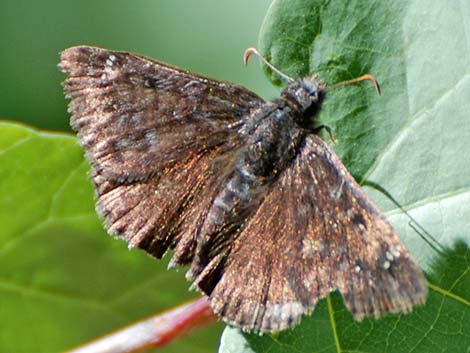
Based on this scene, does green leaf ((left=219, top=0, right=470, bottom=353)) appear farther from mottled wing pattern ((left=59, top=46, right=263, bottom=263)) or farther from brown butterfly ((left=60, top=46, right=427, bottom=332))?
mottled wing pattern ((left=59, top=46, right=263, bottom=263))

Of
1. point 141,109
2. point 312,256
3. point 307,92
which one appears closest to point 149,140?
point 141,109

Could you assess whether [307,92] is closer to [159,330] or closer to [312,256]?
[312,256]

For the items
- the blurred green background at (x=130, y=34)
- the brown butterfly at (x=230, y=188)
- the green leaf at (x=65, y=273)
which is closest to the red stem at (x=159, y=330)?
the brown butterfly at (x=230, y=188)

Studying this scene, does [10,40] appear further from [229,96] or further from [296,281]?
[296,281]

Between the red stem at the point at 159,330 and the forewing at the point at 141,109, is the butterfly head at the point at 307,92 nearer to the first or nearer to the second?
the forewing at the point at 141,109

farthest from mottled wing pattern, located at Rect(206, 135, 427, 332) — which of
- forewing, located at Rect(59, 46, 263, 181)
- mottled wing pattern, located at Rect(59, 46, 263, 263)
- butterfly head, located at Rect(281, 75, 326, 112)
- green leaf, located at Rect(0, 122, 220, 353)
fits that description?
green leaf, located at Rect(0, 122, 220, 353)
